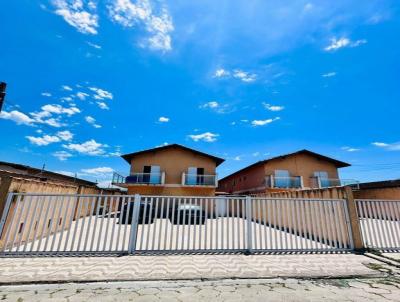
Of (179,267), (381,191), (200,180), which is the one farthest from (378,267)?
(200,180)

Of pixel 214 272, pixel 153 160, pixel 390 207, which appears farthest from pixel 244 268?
pixel 153 160

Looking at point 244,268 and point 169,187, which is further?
point 169,187

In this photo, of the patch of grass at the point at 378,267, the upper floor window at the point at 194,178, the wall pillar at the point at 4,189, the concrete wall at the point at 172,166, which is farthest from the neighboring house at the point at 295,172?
the wall pillar at the point at 4,189

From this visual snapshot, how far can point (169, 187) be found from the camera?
2078 centimetres

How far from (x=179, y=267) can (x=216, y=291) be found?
141 centimetres

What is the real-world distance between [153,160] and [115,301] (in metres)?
18.9

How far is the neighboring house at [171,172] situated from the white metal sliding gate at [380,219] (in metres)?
14.5

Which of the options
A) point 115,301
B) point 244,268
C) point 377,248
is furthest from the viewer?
point 377,248

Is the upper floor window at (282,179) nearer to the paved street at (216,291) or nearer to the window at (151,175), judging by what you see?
the window at (151,175)

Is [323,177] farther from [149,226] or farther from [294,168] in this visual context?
[149,226]

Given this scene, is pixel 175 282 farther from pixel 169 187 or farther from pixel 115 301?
pixel 169 187

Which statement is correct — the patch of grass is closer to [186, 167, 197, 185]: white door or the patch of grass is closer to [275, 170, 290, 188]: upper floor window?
[186, 167, 197, 185]: white door

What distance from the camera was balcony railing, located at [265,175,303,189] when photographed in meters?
20.5

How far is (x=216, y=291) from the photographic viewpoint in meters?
3.53
